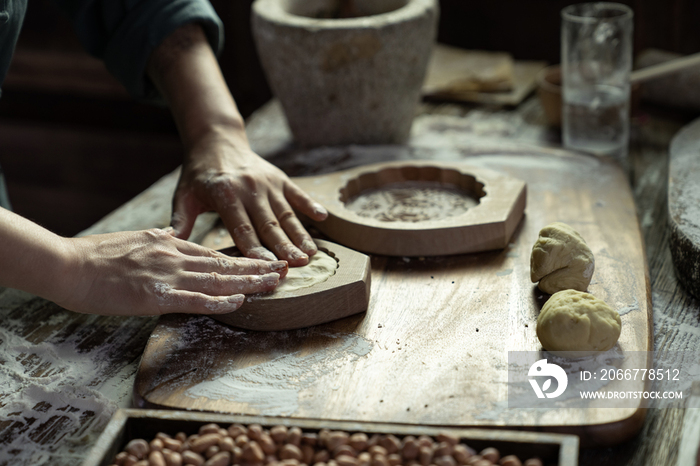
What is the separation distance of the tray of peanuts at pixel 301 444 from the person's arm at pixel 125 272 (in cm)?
24

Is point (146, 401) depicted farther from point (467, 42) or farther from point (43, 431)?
point (467, 42)

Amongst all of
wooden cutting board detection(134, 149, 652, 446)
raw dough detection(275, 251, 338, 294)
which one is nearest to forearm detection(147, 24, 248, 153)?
raw dough detection(275, 251, 338, 294)

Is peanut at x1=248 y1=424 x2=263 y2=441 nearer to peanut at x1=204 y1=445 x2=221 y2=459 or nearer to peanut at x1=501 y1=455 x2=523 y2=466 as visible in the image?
peanut at x1=204 y1=445 x2=221 y2=459

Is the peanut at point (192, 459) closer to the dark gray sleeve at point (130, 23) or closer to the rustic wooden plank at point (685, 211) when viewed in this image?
the rustic wooden plank at point (685, 211)

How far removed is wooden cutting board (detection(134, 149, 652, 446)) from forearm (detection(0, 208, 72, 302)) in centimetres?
19

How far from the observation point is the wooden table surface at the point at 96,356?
871mm

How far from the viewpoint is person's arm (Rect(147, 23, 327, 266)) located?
125 centimetres

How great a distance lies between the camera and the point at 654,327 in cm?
110

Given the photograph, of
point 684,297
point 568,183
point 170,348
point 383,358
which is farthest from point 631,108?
point 170,348

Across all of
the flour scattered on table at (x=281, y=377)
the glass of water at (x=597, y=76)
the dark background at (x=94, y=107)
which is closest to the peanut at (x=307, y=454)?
the flour scattered on table at (x=281, y=377)

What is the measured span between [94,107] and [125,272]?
101 inches

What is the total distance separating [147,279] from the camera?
1020mm

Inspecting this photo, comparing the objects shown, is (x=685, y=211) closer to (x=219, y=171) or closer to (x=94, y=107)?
(x=219, y=171)

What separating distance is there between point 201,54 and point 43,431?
0.97 metres
